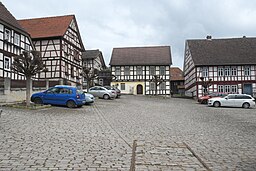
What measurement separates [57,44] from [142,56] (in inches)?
766

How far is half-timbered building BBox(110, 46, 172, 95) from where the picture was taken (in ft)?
161

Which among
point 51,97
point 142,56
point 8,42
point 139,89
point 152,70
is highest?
point 142,56

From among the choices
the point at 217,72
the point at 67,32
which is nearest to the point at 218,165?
A: the point at 67,32

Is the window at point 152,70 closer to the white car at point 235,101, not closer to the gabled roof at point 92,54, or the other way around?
the gabled roof at point 92,54

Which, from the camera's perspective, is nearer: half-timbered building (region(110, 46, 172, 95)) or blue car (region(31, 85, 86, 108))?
blue car (region(31, 85, 86, 108))

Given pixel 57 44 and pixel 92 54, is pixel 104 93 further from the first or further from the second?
pixel 92 54

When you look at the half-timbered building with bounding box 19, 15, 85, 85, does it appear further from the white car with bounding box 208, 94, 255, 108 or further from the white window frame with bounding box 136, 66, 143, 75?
Result: the white car with bounding box 208, 94, 255, 108

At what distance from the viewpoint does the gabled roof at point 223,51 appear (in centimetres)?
4259


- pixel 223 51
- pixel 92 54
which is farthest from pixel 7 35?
pixel 223 51

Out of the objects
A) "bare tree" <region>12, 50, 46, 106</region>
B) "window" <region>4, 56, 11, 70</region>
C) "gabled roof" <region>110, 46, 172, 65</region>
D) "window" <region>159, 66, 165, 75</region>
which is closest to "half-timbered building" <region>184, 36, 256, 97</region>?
"window" <region>159, 66, 165, 75</region>

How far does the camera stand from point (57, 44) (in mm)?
36469

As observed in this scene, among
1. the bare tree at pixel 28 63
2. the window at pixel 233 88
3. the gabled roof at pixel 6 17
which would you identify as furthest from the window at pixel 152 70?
the bare tree at pixel 28 63

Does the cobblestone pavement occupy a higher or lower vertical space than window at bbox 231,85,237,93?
lower

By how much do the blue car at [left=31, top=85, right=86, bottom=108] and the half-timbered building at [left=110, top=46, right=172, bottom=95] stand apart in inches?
1134
